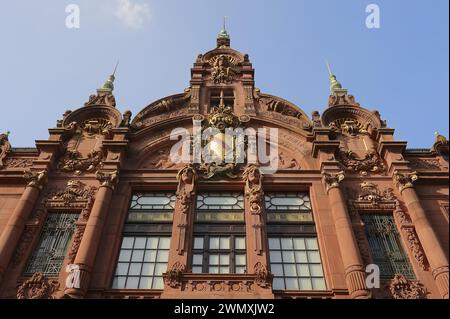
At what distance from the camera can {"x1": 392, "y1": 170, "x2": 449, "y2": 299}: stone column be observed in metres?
15.2

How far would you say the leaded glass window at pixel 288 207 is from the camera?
18.7 m

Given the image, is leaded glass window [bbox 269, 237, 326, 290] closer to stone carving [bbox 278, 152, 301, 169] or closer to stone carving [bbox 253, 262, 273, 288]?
stone carving [bbox 253, 262, 273, 288]

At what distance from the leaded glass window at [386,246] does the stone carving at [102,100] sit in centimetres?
1379

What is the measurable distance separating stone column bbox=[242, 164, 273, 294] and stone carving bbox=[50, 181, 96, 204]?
646 centimetres

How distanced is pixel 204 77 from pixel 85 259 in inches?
558

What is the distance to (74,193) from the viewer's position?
19.3m

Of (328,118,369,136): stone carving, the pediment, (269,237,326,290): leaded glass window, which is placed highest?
the pediment

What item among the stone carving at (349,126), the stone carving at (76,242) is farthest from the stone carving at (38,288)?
the stone carving at (349,126)

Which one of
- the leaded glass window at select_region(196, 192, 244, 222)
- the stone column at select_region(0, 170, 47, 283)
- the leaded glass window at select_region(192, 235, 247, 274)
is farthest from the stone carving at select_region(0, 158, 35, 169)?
the leaded glass window at select_region(192, 235, 247, 274)

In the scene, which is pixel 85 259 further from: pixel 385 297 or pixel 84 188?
pixel 385 297

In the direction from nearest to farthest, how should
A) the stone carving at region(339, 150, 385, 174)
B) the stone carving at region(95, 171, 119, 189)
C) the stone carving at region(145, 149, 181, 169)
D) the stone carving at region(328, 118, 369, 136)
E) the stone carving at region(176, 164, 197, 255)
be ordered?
the stone carving at region(176, 164, 197, 255) → the stone carving at region(95, 171, 119, 189) → the stone carving at region(339, 150, 385, 174) → the stone carving at region(145, 149, 181, 169) → the stone carving at region(328, 118, 369, 136)

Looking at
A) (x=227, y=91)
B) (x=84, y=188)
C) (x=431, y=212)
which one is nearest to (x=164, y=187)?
(x=84, y=188)

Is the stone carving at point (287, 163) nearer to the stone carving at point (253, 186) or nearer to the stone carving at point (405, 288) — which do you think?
the stone carving at point (253, 186)

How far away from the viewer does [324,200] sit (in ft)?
62.2
